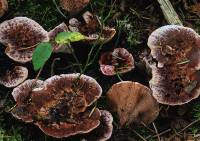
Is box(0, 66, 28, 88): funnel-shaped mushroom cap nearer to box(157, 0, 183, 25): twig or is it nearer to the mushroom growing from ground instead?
the mushroom growing from ground

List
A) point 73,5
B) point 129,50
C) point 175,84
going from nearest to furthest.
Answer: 1. point 175,84
2. point 73,5
3. point 129,50

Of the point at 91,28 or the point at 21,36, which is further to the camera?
the point at 91,28

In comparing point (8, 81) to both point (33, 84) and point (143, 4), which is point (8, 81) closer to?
point (33, 84)

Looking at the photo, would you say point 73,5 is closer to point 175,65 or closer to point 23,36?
point 23,36

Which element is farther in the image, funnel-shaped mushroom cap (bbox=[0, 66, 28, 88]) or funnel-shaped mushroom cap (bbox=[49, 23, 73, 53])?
funnel-shaped mushroom cap (bbox=[49, 23, 73, 53])

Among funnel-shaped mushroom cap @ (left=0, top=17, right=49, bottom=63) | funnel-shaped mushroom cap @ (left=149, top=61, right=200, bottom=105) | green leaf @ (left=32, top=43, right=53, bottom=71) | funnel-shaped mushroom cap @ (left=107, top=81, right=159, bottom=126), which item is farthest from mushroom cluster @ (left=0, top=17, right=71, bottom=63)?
funnel-shaped mushroom cap @ (left=149, top=61, right=200, bottom=105)

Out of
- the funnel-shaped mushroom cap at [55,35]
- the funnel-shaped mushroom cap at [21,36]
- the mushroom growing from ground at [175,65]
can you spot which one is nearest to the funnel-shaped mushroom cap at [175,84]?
the mushroom growing from ground at [175,65]

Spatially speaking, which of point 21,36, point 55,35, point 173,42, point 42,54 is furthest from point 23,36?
point 173,42
